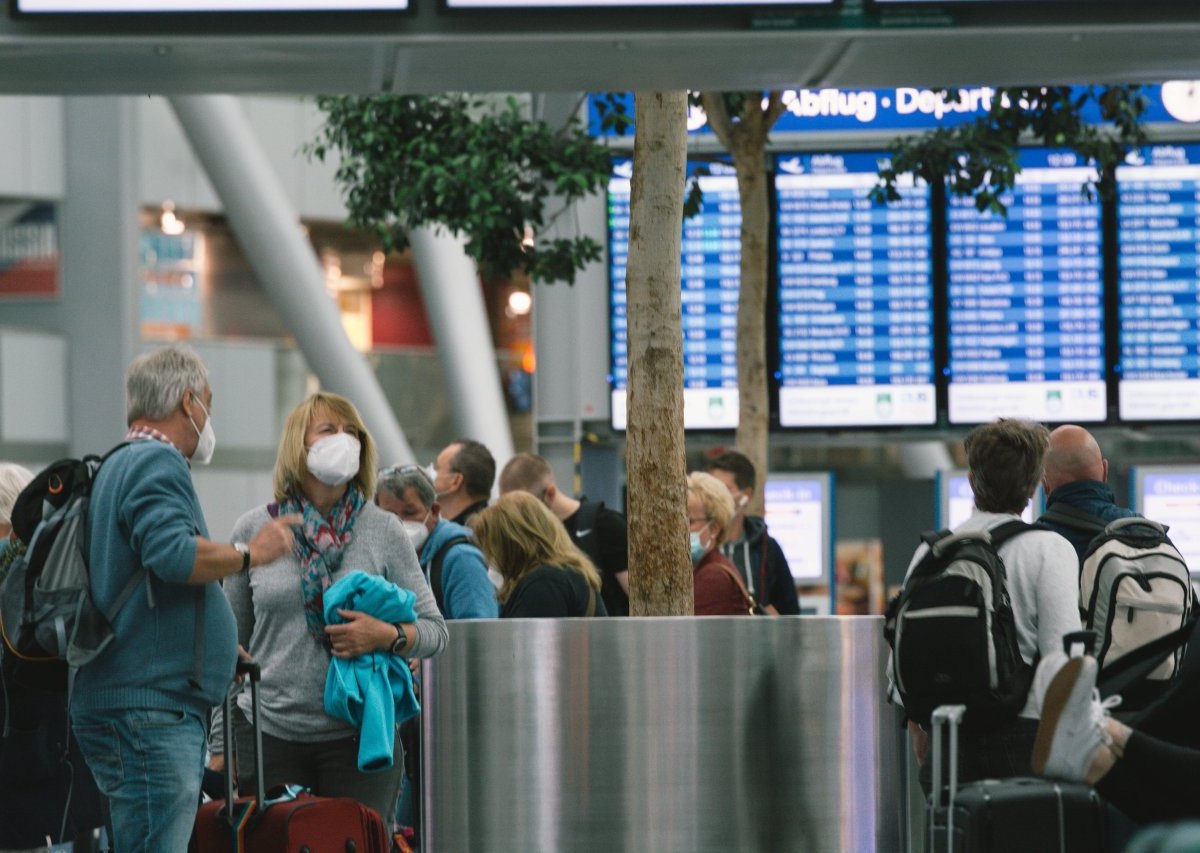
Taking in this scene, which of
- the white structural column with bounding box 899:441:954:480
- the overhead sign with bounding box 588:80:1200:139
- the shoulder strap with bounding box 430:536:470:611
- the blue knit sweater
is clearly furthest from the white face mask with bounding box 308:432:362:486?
the white structural column with bounding box 899:441:954:480

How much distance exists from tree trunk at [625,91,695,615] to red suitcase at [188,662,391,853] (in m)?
1.47

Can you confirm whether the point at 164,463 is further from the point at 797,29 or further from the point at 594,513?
the point at 594,513

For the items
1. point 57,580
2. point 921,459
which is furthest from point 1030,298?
point 57,580

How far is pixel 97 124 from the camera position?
67.3 feet

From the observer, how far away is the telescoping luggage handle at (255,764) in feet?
16.8

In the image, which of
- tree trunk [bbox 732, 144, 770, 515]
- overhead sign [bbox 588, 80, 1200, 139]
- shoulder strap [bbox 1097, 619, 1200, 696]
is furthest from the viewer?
overhead sign [bbox 588, 80, 1200, 139]

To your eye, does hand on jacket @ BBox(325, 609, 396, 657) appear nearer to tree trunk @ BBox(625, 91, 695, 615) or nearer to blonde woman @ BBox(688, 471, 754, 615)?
tree trunk @ BBox(625, 91, 695, 615)

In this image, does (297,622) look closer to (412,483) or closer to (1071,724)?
(412,483)

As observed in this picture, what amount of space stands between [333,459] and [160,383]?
569 mm

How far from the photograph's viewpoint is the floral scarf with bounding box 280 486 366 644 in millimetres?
5461

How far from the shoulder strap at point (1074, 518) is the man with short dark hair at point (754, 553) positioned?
8.50 ft

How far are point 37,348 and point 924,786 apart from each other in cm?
1641

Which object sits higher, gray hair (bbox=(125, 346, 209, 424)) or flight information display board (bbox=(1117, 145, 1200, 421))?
flight information display board (bbox=(1117, 145, 1200, 421))

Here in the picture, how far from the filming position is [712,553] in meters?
7.94
